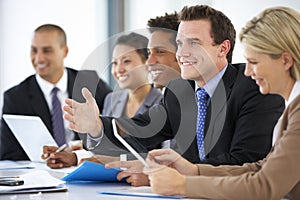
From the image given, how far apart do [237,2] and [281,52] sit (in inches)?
126

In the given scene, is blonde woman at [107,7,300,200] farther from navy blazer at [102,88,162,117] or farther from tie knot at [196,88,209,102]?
navy blazer at [102,88,162,117]

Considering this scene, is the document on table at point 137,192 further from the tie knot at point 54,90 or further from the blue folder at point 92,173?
the tie knot at point 54,90

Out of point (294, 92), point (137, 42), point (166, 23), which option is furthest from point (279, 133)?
point (137, 42)

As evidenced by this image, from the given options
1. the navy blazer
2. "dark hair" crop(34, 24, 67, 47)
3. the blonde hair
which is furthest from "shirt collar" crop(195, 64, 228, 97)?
"dark hair" crop(34, 24, 67, 47)

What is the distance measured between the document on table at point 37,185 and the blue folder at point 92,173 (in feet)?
0.33

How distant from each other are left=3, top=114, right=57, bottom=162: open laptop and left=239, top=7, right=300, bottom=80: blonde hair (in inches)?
75.0

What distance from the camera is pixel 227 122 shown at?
9.64 ft

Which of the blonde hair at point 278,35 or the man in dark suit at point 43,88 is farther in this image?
the man in dark suit at point 43,88

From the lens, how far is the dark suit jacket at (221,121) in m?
2.80

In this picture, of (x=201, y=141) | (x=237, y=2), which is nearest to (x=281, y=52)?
(x=201, y=141)

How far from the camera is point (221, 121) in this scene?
295 centimetres

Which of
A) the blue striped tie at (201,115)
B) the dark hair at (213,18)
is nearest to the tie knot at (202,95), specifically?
the blue striped tie at (201,115)

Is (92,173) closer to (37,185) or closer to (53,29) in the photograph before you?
(37,185)

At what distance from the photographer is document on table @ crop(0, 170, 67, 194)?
260 centimetres
